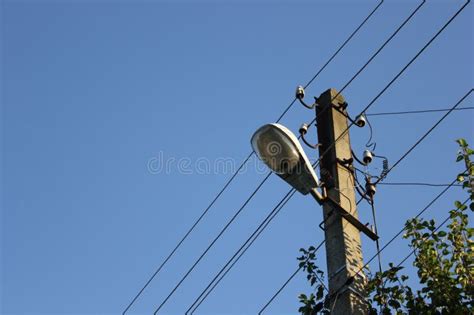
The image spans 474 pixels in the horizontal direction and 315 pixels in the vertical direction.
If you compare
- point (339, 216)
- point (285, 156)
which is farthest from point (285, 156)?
point (339, 216)

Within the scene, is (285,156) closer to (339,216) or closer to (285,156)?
(285,156)

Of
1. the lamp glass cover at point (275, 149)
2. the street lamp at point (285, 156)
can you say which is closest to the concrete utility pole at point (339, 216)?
the street lamp at point (285, 156)

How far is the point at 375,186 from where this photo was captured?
6062mm

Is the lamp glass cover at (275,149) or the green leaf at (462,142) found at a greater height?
the green leaf at (462,142)

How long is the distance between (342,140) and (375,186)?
1.61 ft

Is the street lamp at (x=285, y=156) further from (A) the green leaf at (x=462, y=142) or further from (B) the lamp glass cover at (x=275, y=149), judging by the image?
(A) the green leaf at (x=462, y=142)

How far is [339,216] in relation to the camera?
5477 millimetres

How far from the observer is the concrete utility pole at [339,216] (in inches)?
202

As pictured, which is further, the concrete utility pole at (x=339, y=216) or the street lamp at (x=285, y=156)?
the street lamp at (x=285, y=156)

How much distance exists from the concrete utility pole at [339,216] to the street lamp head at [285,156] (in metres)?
0.30

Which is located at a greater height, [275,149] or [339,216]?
[275,149]

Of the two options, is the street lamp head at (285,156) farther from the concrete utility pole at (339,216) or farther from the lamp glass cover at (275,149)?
the concrete utility pole at (339,216)

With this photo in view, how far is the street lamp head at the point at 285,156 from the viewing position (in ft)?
17.9

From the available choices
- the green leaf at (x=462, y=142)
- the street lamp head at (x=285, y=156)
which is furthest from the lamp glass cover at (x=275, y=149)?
the green leaf at (x=462, y=142)
